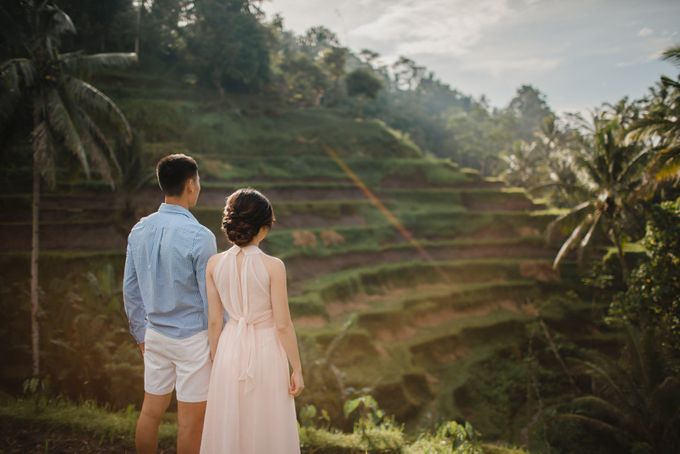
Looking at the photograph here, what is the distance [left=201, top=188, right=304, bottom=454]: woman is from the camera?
→ 2.65m

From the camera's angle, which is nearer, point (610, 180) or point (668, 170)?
point (668, 170)

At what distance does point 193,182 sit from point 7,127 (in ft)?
37.4

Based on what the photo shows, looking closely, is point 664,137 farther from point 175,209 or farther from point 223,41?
point 223,41

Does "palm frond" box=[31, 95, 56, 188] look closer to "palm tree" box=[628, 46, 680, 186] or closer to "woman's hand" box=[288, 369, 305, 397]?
"woman's hand" box=[288, 369, 305, 397]

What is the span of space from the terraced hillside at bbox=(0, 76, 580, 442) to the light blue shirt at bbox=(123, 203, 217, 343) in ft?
25.9

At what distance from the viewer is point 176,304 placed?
2822mm

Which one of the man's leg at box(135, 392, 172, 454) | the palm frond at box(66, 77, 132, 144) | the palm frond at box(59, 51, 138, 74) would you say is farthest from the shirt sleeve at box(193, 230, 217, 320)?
the palm frond at box(59, 51, 138, 74)

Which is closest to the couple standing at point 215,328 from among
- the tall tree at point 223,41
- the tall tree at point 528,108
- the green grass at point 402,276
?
the green grass at point 402,276

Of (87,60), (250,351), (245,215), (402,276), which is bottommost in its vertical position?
(402,276)

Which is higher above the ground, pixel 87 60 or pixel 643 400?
pixel 87 60

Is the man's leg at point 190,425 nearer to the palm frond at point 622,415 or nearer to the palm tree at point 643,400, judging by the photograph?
the palm tree at point 643,400

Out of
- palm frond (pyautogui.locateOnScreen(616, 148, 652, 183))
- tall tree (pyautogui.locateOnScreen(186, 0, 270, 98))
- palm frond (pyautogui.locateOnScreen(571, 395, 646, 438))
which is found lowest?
palm frond (pyautogui.locateOnScreen(571, 395, 646, 438))

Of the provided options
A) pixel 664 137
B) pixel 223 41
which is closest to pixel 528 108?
pixel 223 41

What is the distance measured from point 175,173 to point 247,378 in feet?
4.41
